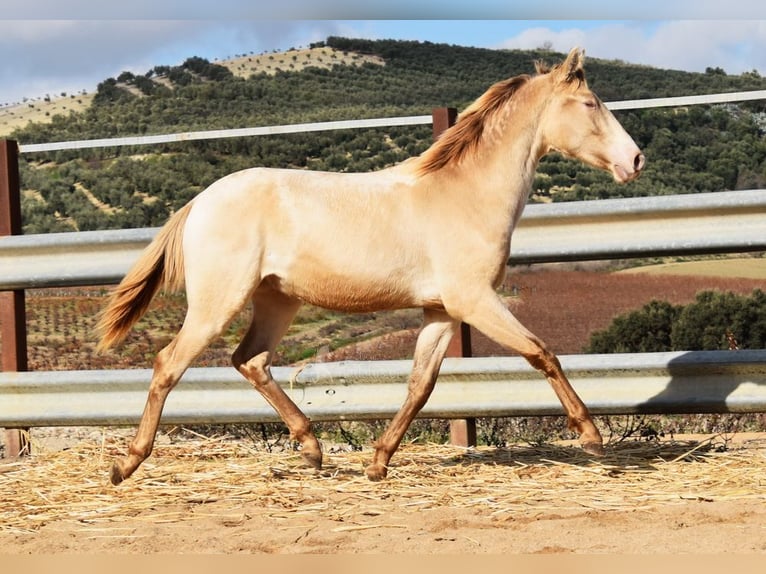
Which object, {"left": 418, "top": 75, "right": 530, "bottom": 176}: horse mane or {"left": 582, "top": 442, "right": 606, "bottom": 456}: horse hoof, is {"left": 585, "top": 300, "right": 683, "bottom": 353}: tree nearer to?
{"left": 418, "top": 75, "right": 530, "bottom": 176}: horse mane

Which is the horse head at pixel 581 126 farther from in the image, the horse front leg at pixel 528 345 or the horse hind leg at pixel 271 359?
the horse hind leg at pixel 271 359

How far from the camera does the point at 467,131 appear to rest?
17.6 feet

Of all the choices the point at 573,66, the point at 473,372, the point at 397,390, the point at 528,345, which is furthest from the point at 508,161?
the point at 397,390

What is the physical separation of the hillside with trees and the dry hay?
1761cm

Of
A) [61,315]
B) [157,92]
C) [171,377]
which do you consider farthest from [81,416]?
[157,92]

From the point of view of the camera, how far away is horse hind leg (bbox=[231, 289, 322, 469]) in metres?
5.21

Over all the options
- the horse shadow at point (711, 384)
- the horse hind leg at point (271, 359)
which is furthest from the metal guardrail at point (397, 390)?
the horse hind leg at point (271, 359)

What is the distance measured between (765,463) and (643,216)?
141 centimetres

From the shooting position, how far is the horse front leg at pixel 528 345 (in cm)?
488

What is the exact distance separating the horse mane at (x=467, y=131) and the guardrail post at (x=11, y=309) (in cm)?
264

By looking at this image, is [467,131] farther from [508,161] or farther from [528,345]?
[528,345]

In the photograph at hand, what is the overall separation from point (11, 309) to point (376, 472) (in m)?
2.63

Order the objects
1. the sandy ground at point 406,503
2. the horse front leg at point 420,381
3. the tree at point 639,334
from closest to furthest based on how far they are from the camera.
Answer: the sandy ground at point 406,503, the horse front leg at point 420,381, the tree at point 639,334

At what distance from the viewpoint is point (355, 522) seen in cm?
413
